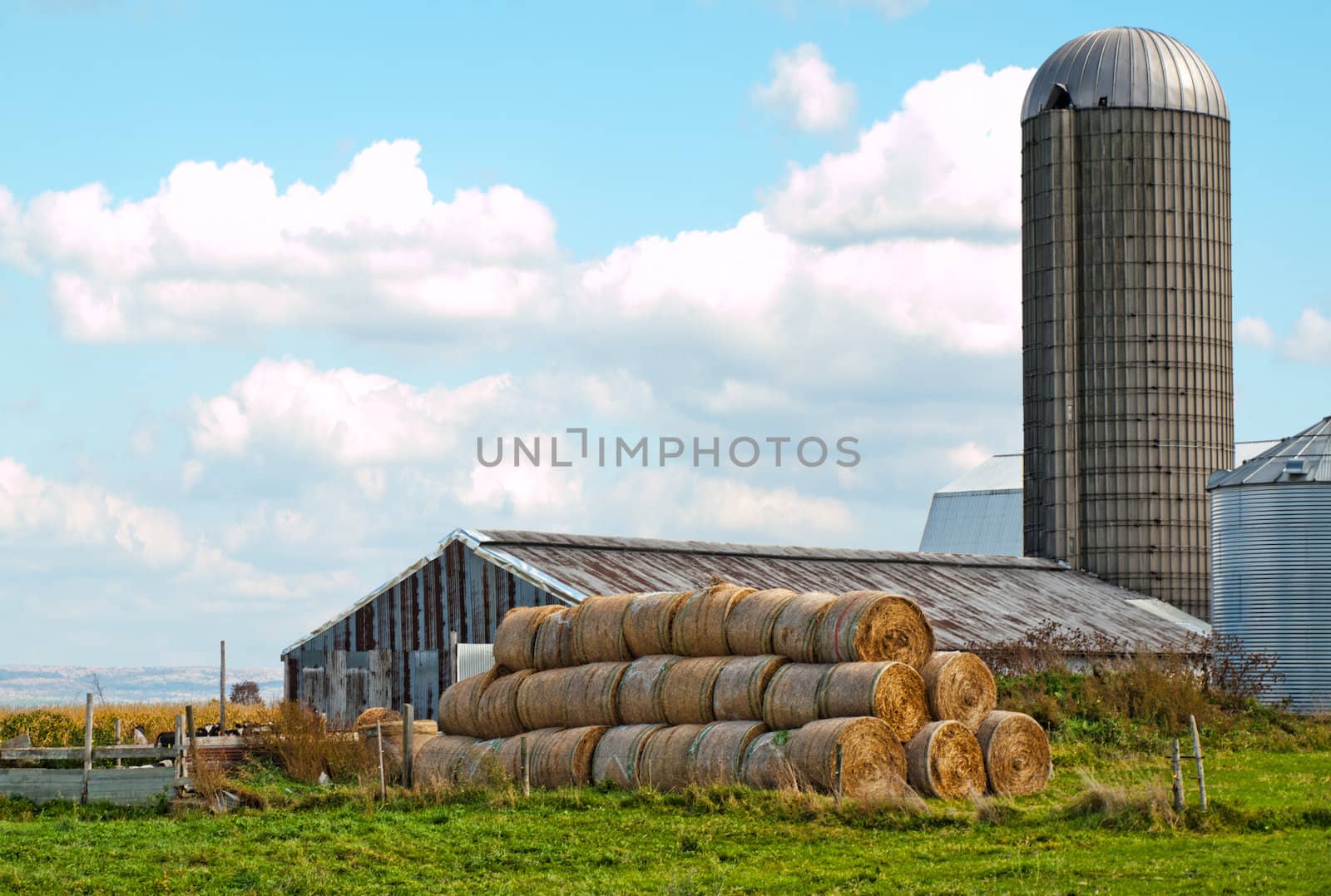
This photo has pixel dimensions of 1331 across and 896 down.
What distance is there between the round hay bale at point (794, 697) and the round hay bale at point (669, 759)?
116 cm

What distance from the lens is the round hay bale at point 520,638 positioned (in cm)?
2648

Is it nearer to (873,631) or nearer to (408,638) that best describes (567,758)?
(873,631)

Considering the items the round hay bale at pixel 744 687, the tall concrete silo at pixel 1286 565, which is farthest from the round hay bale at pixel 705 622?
the tall concrete silo at pixel 1286 565

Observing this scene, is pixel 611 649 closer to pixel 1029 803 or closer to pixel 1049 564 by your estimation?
pixel 1029 803

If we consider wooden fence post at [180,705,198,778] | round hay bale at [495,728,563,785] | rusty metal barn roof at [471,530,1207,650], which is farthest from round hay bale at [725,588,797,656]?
rusty metal barn roof at [471,530,1207,650]

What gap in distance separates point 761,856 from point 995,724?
5.82m

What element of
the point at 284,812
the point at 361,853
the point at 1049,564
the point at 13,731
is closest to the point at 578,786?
the point at 284,812

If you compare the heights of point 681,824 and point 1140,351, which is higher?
point 1140,351

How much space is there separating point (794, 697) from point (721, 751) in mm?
1190

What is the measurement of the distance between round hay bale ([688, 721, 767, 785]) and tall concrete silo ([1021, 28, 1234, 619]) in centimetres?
3717

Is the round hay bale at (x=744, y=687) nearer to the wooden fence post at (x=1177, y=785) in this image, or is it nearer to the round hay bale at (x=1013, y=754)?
the round hay bale at (x=1013, y=754)

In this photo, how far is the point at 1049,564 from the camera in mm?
55125

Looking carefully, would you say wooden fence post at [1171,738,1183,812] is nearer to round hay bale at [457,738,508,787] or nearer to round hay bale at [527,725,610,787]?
round hay bale at [527,725,610,787]

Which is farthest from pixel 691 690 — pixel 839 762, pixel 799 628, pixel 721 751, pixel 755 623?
pixel 839 762
